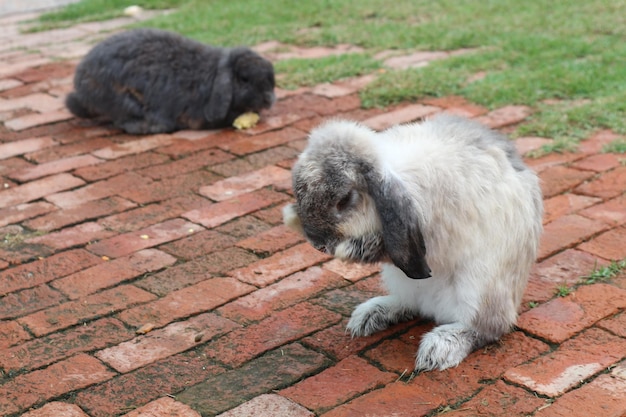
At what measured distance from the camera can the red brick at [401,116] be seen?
6434mm

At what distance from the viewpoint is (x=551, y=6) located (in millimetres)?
9383

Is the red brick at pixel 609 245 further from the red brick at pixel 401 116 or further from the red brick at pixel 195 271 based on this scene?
the red brick at pixel 401 116

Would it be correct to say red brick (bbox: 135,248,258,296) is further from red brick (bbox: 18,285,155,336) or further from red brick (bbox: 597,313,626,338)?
red brick (bbox: 597,313,626,338)

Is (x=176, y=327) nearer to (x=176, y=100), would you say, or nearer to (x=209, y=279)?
(x=209, y=279)

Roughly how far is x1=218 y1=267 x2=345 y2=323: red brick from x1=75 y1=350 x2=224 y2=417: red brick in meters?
0.40

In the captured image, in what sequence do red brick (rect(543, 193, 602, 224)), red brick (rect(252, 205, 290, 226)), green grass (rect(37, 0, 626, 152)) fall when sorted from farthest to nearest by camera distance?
green grass (rect(37, 0, 626, 152)), red brick (rect(252, 205, 290, 226)), red brick (rect(543, 193, 602, 224))

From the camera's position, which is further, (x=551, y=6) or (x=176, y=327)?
(x=551, y=6)

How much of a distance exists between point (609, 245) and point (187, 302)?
2155 mm

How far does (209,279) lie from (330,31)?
4977mm

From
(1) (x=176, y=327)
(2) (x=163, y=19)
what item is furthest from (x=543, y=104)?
→ (2) (x=163, y=19)

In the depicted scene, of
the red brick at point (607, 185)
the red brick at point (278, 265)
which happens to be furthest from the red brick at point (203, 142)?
the red brick at point (607, 185)

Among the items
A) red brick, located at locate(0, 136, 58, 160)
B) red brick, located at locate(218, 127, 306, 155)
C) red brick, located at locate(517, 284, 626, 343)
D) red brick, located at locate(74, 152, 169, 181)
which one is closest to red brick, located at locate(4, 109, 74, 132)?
red brick, located at locate(0, 136, 58, 160)

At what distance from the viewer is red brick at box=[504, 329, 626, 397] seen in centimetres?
342

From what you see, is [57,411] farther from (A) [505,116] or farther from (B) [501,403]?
(A) [505,116]
